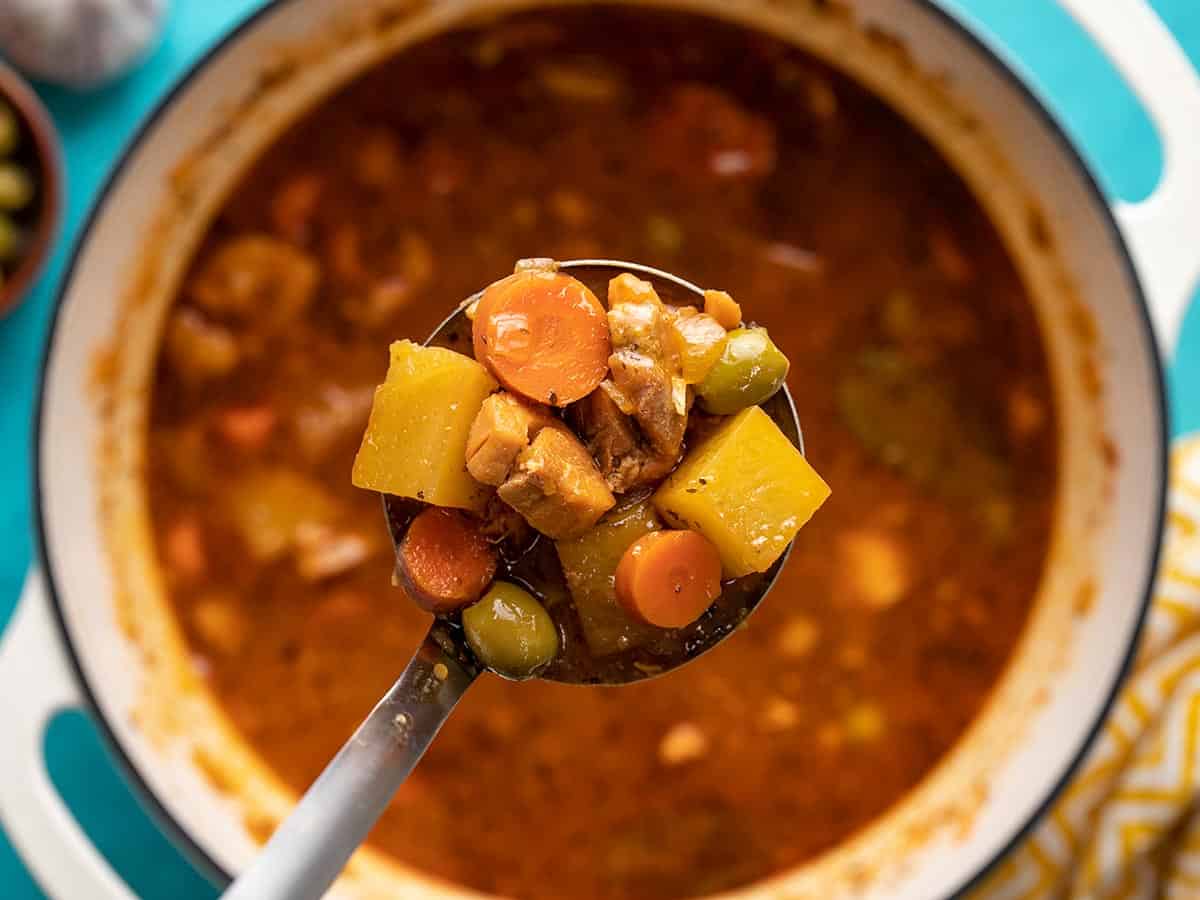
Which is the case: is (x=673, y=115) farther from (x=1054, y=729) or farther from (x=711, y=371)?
(x=1054, y=729)

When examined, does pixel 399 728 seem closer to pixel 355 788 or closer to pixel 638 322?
pixel 355 788

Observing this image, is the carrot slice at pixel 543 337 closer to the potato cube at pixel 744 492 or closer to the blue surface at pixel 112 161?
the potato cube at pixel 744 492

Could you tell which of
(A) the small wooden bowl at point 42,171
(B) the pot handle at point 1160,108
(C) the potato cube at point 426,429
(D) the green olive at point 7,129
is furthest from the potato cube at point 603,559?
(D) the green olive at point 7,129

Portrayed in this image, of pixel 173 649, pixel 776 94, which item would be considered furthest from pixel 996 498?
pixel 173 649

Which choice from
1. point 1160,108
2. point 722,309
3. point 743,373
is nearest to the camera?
point 743,373

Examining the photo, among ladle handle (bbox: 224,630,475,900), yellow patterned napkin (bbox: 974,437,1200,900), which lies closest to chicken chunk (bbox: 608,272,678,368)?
ladle handle (bbox: 224,630,475,900)

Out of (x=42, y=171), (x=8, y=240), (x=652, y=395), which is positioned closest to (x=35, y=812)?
(x=8, y=240)

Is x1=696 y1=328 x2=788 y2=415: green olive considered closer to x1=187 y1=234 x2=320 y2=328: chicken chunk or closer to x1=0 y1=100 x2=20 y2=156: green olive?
x1=187 y1=234 x2=320 y2=328: chicken chunk
